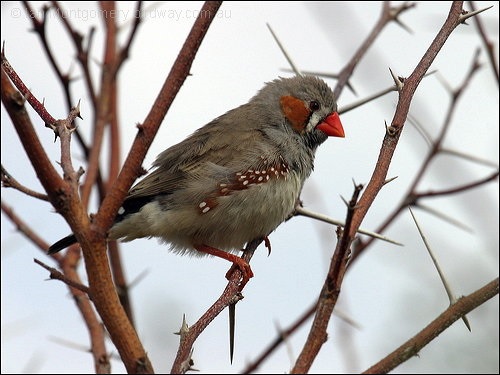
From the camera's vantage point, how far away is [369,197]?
8.76 feet

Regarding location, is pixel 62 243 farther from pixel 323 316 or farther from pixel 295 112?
pixel 323 316

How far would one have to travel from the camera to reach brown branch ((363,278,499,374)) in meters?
2.63

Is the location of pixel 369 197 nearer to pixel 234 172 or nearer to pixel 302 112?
pixel 234 172

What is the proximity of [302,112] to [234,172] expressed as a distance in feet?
3.32

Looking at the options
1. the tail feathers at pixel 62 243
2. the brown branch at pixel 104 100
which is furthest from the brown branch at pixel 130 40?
the tail feathers at pixel 62 243

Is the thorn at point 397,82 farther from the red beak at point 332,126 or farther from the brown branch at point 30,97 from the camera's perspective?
the red beak at point 332,126

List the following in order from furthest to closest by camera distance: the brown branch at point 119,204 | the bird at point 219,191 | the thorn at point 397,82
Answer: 1. the bird at point 219,191
2. the thorn at point 397,82
3. the brown branch at point 119,204

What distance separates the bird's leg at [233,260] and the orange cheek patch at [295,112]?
1.12 metres

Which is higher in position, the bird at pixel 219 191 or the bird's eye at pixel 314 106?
the bird's eye at pixel 314 106

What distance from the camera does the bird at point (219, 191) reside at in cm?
475

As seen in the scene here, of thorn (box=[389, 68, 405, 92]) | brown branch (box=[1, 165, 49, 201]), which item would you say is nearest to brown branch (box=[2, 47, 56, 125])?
brown branch (box=[1, 165, 49, 201])

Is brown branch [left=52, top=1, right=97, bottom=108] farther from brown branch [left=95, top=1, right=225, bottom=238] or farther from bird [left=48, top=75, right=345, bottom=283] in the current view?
brown branch [left=95, top=1, right=225, bottom=238]

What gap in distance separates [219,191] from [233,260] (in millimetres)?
461

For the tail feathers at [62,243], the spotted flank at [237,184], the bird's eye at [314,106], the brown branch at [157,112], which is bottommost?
the brown branch at [157,112]
